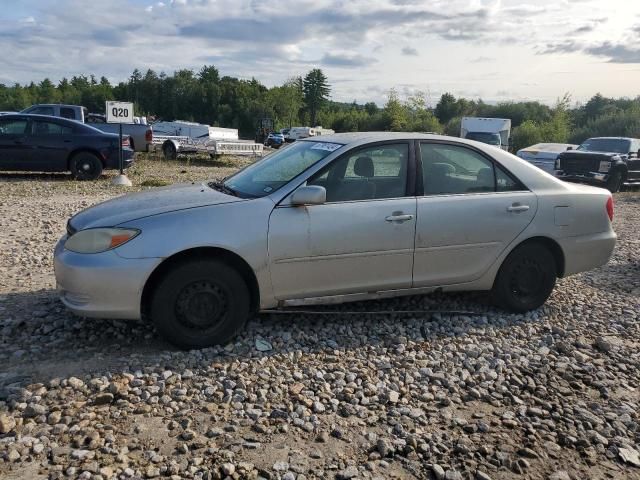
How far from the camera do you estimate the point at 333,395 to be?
3.74 meters

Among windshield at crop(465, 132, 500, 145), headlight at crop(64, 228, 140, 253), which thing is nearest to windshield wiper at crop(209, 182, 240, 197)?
headlight at crop(64, 228, 140, 253)

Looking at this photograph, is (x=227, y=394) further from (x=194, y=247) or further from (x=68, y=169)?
(x=68, y=169)

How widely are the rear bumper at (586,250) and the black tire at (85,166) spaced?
1205 cm

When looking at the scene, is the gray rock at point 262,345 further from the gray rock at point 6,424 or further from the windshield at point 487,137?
the windshield at point 487,137

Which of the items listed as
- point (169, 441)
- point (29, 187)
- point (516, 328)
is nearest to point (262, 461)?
point (169, 441)

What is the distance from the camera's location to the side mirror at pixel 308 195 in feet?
14.3

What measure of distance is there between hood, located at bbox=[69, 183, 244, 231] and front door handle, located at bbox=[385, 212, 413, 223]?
1195 mm

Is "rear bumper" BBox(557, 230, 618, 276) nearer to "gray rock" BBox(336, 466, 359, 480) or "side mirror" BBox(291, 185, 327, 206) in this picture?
"side mirror" BBox(291, 185, 327, 206)

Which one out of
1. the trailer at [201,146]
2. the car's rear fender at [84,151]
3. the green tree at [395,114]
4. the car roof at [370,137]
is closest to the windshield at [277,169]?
the car roof at [370,137]

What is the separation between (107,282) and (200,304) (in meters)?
0.66

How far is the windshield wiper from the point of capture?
4.70 metres

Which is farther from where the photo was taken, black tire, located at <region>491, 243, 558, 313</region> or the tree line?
the tree line

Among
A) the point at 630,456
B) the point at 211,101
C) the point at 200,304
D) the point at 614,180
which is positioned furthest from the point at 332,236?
the point at 211,101

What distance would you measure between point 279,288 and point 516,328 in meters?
2.15
